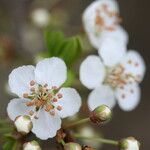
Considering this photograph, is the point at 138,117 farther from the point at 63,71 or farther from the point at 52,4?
the point at 63,71

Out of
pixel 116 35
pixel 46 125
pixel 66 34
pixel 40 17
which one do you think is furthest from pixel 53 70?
pixel 66 34

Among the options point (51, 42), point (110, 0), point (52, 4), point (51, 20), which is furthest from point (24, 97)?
point (52, 4)

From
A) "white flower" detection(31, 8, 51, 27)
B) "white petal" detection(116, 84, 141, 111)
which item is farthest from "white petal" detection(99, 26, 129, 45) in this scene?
"white flower" detection(31, 8, 51, 27)

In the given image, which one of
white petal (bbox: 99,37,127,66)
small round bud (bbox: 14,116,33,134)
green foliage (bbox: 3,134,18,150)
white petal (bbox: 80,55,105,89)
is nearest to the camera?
small round bud (bbox: 14,116,33,134)

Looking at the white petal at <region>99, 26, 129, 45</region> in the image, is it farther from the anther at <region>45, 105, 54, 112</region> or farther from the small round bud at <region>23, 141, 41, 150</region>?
the small round bud at <region>23, 141, 41, 150</region>

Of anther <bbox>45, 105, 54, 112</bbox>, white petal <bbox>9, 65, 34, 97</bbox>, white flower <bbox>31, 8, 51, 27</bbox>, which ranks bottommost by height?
anther <bbox>45, 105, 54, 112</bbox>

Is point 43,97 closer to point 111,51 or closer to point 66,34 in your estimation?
point 111,51

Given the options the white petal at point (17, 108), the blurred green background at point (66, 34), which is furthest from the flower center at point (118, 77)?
the white petal at point (17, 108)
